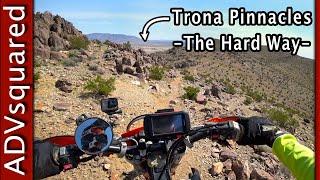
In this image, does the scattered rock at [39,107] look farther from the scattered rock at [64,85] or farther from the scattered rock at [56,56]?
the scattered rock at [56,56]

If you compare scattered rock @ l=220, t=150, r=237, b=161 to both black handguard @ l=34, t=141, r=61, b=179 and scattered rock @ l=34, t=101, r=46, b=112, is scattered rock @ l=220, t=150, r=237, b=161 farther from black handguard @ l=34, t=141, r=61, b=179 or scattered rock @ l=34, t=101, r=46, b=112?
black handguard @ l=34, t=141, r=61, b=179

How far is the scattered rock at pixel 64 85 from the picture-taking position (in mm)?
13875

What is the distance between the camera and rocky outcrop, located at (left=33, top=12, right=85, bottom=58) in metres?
19.9

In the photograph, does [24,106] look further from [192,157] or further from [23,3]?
[192,157]

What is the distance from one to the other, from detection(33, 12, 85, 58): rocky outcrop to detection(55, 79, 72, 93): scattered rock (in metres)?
5.04

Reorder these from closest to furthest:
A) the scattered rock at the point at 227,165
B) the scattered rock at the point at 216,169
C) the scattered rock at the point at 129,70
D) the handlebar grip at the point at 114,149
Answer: the handlebar grip at the point at 114,149 → the scattered rock at the point at 216,169 → the scattered rock at the point at 227,165 → the scattered rock at the point at 129,70

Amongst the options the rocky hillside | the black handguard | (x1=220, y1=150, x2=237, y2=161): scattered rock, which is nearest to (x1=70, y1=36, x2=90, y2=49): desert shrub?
the rocky hillside

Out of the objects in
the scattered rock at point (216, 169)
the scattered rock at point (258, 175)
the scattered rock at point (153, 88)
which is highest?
the scattered rock at point (153, 88)

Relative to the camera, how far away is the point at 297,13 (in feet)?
40.2

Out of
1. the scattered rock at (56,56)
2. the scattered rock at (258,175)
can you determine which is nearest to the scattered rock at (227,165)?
the scattered rock at (258,175)

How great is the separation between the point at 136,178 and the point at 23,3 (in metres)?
4.88

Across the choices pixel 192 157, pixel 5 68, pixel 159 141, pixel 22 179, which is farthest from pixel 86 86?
pixel 159 141

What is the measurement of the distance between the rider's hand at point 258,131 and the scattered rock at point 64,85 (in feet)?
37.2

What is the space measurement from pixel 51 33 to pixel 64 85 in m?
9.63
